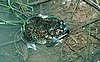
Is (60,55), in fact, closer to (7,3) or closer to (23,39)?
(23,39)

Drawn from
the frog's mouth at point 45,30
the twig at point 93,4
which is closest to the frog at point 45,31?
the frog's mouth at point 45,30

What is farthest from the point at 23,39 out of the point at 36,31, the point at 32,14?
the point at 32,14

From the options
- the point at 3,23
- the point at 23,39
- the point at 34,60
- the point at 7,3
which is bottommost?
the point at 34,60

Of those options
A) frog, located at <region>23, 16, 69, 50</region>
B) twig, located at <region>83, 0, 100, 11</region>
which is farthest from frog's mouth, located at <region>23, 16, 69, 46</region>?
twig, located at <region>83, 0, 100, 11</region>

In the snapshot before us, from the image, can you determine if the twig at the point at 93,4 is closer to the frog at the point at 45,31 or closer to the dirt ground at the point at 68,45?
the dirt ground at the point at 68,45

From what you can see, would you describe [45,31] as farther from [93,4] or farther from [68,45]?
[93,4]

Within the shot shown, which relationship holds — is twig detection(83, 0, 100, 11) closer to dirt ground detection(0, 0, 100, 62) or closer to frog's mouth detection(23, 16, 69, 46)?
dirt ground detection(0, 0, 100, 62)
